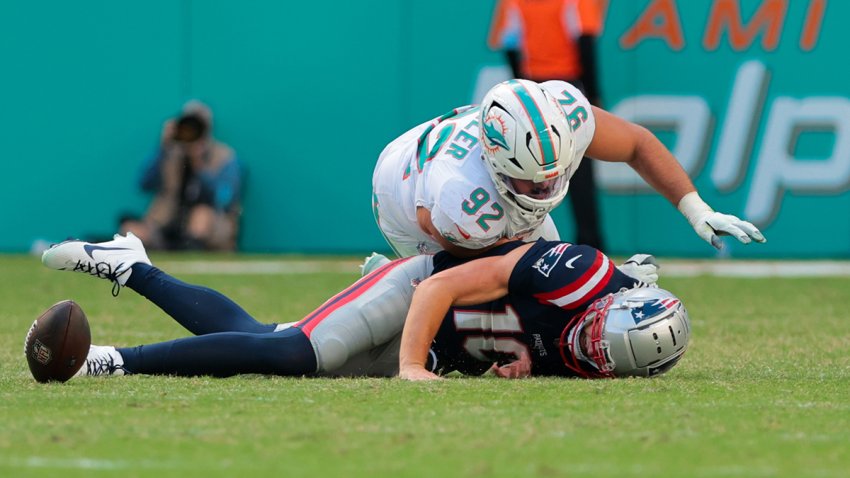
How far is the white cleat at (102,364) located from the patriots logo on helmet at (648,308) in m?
1.88

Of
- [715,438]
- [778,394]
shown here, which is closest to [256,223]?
[778,394]

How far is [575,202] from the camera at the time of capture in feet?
36.6

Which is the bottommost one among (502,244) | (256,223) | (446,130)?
(256,223)

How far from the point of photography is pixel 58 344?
5055 mm

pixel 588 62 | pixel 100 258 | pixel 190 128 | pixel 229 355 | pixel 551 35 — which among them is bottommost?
pixel 190 128

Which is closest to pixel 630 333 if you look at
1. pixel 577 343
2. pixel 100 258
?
pixel 577 343

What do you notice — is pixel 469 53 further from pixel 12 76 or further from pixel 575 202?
pixel 12 76

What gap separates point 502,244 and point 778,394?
1.19 metres

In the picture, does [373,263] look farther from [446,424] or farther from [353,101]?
[353,101]

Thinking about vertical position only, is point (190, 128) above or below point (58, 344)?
below

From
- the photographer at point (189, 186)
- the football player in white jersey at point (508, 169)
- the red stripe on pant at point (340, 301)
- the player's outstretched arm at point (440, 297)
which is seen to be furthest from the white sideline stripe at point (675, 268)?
the player's outstretched arm at point (440, 297)

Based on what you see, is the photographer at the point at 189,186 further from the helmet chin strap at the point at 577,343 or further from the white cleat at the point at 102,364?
the helmet chin strap at the point at 577,343

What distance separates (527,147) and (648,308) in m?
0.73

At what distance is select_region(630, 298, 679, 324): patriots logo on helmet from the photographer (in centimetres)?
518
